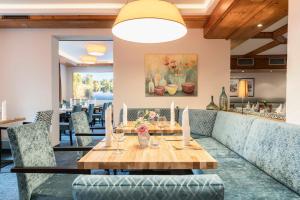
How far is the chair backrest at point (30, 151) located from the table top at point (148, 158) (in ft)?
1.50

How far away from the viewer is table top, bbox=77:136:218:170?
1.76 m

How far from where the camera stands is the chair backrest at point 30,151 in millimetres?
1904

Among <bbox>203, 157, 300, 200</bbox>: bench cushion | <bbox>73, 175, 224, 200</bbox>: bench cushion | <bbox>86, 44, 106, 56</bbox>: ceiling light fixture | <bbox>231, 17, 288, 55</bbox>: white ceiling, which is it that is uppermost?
<bbox>231, 17, 288, 55</bbox>: white ceiling

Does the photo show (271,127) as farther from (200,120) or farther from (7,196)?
(7,196)

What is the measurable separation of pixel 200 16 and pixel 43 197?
13.5 feet

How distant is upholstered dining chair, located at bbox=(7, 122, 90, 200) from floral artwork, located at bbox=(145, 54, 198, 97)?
3.47 metres

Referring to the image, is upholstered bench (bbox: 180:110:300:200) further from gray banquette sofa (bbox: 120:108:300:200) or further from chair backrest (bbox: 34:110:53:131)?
chair backrest (bbox: 34:110:53:131)

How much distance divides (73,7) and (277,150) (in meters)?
4.29

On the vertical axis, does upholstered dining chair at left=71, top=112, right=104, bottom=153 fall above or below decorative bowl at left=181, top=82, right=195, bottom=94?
below

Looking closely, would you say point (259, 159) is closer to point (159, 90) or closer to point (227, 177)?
point (227, 177)

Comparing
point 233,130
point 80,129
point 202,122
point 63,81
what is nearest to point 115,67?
point 202,122

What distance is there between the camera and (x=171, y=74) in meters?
5.53

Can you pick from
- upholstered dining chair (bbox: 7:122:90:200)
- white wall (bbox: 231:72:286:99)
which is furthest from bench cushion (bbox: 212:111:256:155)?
white wall (bbox: 231:72:286:99)

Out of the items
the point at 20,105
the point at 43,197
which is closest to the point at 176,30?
the point at 43,197
